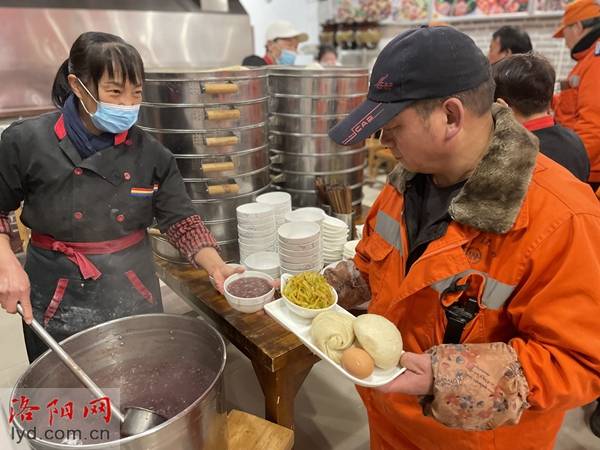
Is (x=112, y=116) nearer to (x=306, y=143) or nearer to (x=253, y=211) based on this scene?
(x=253, y=211)

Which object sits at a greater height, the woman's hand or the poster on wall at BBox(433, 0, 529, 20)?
the poster on wall at BBox(433, 0, 529, 20)

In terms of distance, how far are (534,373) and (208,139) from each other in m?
1.54

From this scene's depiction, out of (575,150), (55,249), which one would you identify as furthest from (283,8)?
(55,249)

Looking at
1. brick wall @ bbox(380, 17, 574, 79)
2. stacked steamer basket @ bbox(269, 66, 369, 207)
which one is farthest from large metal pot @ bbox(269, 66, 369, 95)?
brick wall @ bbox(380, 17, 574, 79)

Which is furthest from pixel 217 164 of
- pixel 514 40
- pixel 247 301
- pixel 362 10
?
pixel 362 10

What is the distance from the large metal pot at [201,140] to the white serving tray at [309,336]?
0.85m

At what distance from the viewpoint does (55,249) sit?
4.85 ft

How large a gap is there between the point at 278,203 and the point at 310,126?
0.50 meters

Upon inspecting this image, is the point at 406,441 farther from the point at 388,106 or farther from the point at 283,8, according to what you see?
the point at 283,8

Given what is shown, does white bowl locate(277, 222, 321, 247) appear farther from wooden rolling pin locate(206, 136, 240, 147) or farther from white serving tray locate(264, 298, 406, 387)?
wooden rolling pin locate(206, 136, 240, 147)

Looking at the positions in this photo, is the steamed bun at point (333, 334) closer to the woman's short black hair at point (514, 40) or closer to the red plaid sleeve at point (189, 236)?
the red plaid sleeve at point (189, 236)

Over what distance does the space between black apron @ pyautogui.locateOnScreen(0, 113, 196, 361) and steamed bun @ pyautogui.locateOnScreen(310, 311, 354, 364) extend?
75cm

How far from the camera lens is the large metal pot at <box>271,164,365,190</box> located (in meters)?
2.40

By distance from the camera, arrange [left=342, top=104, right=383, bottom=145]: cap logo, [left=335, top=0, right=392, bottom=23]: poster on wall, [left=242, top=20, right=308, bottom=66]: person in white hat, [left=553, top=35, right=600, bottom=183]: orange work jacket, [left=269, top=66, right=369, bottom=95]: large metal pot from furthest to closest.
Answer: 1. [left=335, top=0, right=392, bottom=23]: poster on wall
2. [left=242, top=20, right=308, bottom=66]: person in white hat
3. [left=553, top=35, right=600, bottom=183]: orange work jacket
4. [left=269, top=66, right=369, bottom=95]: large metal pot
5. [left=342, top=104, right=383, bottom=145]: cap logo
